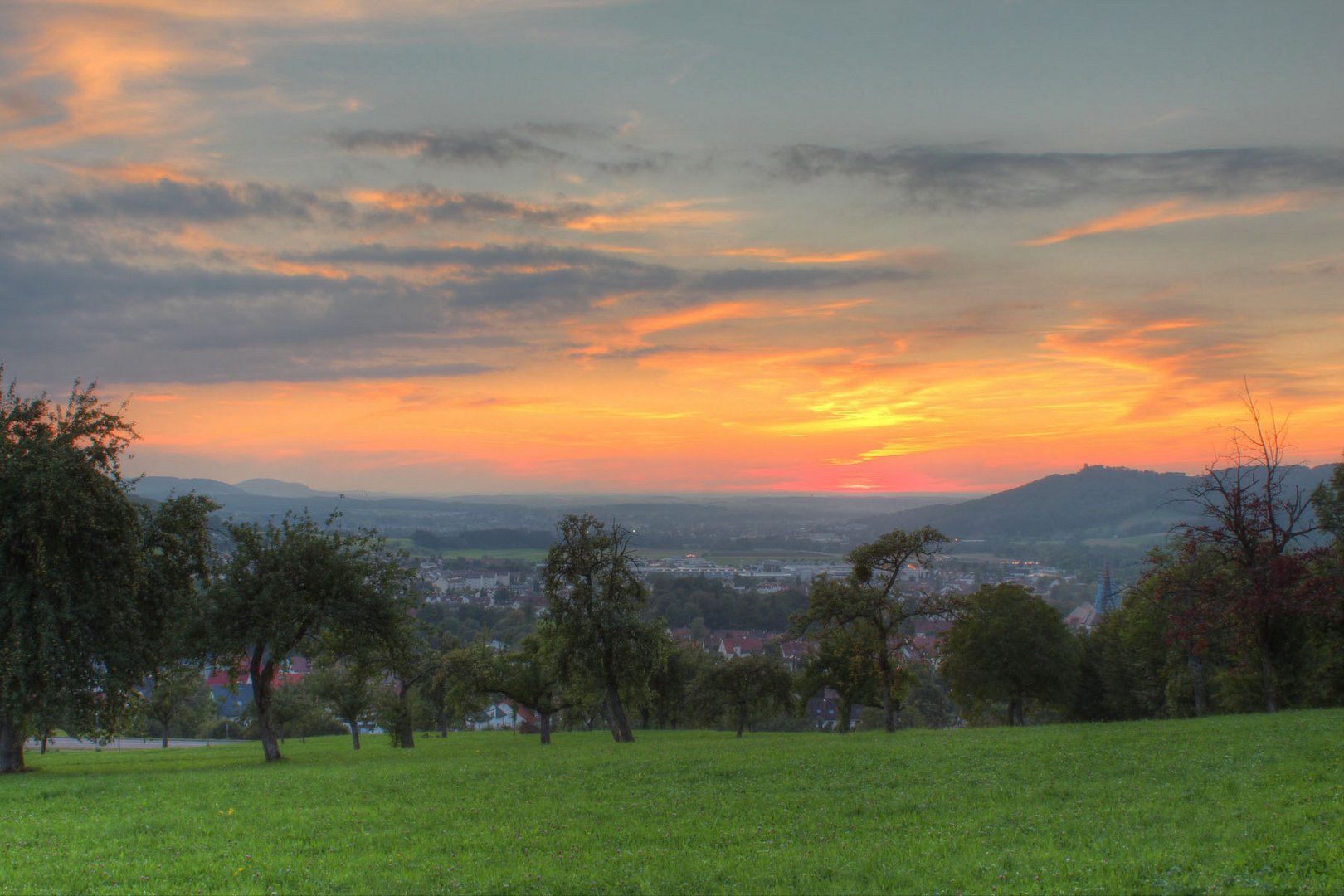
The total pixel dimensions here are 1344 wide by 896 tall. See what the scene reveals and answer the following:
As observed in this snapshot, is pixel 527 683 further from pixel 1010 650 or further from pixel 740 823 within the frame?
pixel 740 823

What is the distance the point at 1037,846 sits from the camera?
12.8m

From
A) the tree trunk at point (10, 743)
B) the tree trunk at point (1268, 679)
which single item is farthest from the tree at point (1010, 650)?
the tree trunk at point (10, 743)

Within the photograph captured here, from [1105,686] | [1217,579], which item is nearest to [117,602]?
[1217,579]

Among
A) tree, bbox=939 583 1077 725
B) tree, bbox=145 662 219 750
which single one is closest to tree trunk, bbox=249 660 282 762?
tree, bbox=145 662 219 750

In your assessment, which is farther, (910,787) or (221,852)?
(910,787)

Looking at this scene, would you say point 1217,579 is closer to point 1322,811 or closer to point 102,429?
point 1322,811

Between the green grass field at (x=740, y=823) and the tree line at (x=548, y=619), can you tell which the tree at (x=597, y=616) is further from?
the green grass field at (x=740, y=823)

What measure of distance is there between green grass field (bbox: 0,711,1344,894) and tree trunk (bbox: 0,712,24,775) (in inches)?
133

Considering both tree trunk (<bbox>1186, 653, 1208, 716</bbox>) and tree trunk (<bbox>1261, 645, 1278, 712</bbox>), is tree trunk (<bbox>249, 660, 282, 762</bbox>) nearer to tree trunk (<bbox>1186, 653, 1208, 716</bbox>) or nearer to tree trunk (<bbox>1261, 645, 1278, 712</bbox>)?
tree trunk (<bbox>1261, 645, 1278, 712</bbox>)

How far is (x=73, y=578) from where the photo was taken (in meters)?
26.5

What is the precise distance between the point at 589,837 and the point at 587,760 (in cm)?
1054

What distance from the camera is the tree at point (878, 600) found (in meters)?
36.2

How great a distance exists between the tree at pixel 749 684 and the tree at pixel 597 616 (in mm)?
19539

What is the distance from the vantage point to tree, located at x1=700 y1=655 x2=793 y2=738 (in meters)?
58.9
